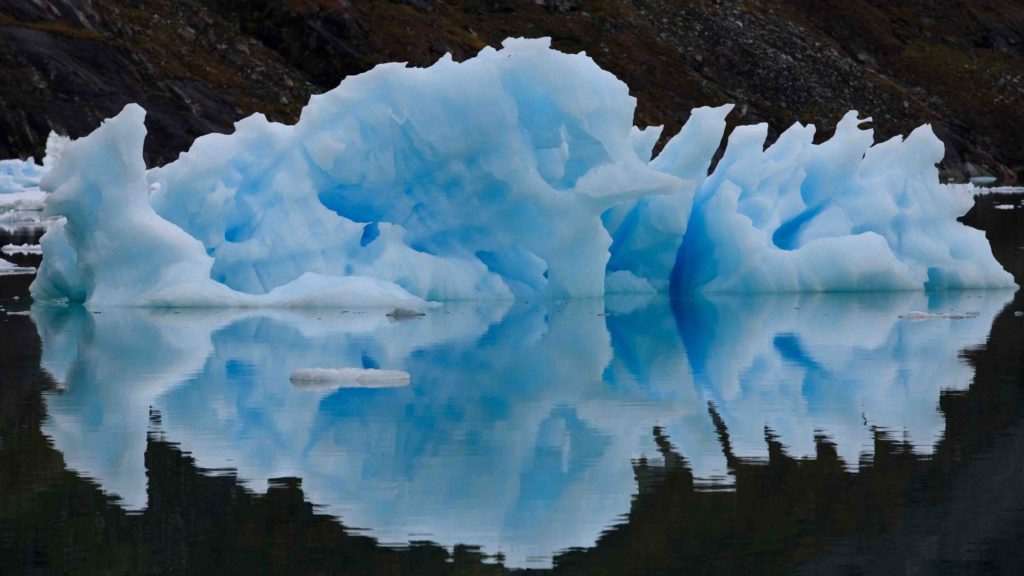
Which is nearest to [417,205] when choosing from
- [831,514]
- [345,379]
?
[345,379]

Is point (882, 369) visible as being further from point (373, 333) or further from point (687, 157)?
point (687, 157)

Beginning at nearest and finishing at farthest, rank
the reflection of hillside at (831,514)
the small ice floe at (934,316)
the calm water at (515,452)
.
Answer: the reflection of hillside at (831,514), the calm water at (515,452), the small ice floe at (934,316)

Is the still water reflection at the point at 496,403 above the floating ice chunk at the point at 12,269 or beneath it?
beneath

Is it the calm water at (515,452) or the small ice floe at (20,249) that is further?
the small ice floe at (20,249)

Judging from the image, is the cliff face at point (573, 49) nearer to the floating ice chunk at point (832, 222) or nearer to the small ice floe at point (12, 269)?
the small ice floe at point (12, 269)

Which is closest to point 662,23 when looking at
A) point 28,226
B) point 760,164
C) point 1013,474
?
point 28,226

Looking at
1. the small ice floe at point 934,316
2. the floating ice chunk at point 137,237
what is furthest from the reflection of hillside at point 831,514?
the floating ice chunk at point 137,237

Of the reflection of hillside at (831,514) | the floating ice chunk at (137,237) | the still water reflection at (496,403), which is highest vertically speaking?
the floating ice chunk at (137,237)
